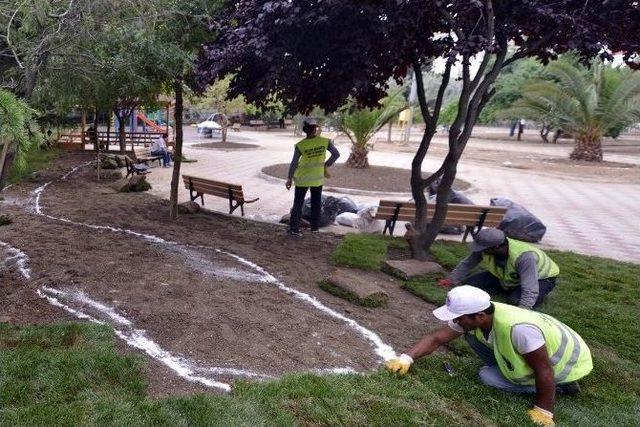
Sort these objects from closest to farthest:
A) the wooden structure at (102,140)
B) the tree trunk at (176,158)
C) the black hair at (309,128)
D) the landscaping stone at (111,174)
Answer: the black hair at (309,128) < the tree trunk at (176,158) < the landscaping stone at (111,174) < the wooden structure at (102,140)

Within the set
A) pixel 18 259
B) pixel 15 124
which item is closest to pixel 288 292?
pixel 18 259

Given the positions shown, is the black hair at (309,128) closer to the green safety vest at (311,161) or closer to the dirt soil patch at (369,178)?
the green safety vest at (311,161)

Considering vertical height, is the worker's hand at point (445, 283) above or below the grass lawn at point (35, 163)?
above

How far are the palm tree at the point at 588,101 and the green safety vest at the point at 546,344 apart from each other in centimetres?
2017

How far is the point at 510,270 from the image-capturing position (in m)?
4.75

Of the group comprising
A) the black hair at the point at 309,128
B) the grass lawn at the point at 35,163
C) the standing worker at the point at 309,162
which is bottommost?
the grass lawn at the point at 35,163

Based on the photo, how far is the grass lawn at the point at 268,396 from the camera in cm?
292

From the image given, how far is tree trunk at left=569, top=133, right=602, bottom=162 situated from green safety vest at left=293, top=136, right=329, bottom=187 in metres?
19.0

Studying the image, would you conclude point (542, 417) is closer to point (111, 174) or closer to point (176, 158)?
point (176, 158)

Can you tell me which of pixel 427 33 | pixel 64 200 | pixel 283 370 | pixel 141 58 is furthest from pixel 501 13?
pixel 64 200

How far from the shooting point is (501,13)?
5801 mm

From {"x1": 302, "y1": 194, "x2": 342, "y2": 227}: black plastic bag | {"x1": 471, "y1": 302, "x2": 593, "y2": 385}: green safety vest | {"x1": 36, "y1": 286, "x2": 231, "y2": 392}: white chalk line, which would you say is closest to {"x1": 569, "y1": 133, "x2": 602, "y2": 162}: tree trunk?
{"x1": 302, "y1": 194, "x2": 342, "y2": 227}: black plastic bag

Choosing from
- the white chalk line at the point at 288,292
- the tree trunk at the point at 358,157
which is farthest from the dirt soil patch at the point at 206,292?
Result: the tree trunk at the point at 358,157

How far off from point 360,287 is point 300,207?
8.24ft
